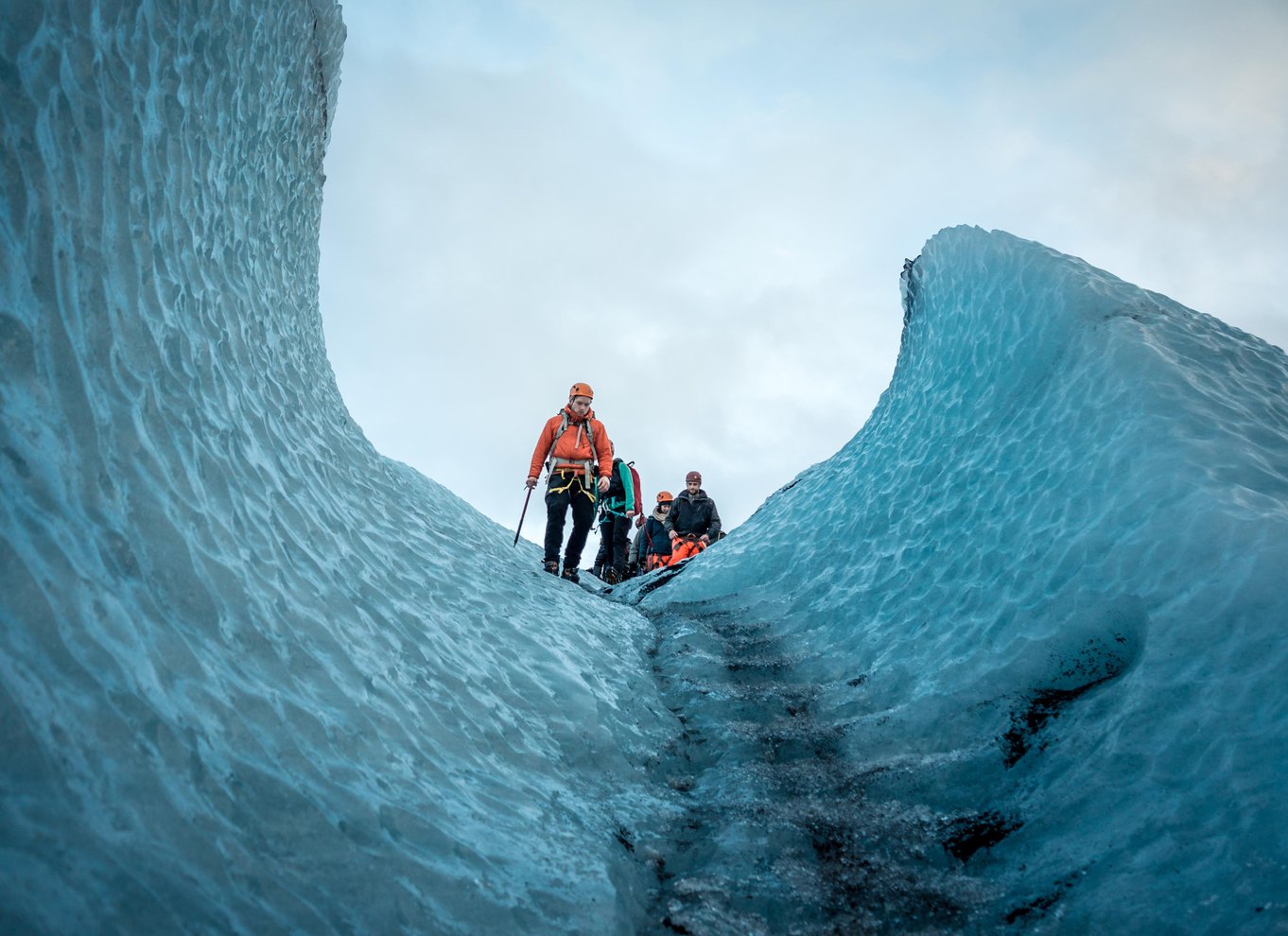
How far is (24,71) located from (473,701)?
2.62m

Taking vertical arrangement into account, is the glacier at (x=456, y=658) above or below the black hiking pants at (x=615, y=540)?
below

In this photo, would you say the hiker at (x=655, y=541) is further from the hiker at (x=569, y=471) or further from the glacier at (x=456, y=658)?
the glacier at (x=456, y=658)

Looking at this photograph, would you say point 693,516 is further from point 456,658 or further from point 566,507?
point 456,658

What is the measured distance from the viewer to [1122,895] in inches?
83.1

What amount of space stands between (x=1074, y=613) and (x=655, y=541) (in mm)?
7987

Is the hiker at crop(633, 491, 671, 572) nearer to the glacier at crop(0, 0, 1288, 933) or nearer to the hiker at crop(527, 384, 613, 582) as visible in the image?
A: the hiker at crop(527, 384, 613, 582)

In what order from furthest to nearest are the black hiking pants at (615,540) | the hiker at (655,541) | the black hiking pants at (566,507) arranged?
the hiker at (655,541) < the black hiking pants at (615,540) < the black hiking pants at (566,507)

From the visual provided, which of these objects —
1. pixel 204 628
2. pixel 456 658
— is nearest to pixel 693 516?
pixel 456 658

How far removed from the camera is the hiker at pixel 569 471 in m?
6.68

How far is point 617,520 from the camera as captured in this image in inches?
376

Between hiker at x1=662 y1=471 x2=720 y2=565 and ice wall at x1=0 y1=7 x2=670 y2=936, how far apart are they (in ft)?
19.9

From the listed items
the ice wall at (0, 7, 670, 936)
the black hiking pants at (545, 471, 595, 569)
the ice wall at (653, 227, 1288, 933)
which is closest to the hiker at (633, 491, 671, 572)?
the black hiking pants at (545, 471, 595, 569)

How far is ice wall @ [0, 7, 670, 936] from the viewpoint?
1619 millimetres

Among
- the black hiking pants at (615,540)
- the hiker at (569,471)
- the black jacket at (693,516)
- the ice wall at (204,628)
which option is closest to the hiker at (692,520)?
the black jacket at (693,516)
